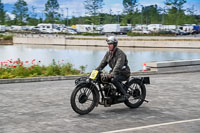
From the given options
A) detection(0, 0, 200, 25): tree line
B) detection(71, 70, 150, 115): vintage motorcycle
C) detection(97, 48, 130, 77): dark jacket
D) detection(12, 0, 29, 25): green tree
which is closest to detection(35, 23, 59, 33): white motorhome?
detection(0, 0, 200, 25): tree line

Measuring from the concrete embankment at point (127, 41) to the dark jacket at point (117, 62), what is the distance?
52731 mm

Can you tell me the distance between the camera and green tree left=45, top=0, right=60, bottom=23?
478 ft

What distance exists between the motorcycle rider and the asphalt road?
0.74m

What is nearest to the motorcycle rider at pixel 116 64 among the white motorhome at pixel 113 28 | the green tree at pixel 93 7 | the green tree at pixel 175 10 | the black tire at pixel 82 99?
the black tire at pixel 82 99

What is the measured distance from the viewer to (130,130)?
7035mm

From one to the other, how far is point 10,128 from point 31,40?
76.7m

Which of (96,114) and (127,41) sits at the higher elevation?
(127,41)

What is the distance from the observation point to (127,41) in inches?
2650

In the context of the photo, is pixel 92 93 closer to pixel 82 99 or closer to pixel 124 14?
pixel 82 99

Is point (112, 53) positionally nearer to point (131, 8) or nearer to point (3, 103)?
point (3, 103)

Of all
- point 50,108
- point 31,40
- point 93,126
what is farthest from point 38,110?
point 31,40

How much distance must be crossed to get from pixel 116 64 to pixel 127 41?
59081mm

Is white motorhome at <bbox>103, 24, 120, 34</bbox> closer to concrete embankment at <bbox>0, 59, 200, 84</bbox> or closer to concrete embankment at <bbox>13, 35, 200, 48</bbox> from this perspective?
concrete embankment at <bbox>13, 35, 200, 48</bbox>

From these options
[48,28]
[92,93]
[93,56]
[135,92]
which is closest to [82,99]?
[92,93]
